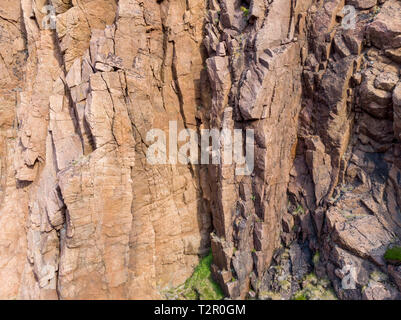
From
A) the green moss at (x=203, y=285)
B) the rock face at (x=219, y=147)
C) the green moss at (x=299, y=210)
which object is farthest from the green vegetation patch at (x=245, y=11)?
the green moss at (x=203, y=285)

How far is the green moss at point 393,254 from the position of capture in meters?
10.8

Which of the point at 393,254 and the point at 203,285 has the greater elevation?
the point at 393,254

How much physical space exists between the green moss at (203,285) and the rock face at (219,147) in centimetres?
104

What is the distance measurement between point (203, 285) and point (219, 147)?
30.4 feet

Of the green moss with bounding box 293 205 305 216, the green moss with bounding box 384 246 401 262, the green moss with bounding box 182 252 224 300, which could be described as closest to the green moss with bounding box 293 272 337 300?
the green moss with bounding box 384 246 401 262

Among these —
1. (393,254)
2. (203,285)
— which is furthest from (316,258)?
(203,285)

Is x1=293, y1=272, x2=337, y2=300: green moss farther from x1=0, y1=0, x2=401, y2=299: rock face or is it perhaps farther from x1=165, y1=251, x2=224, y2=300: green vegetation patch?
x1=165, y1=251, x2=224, y2=300: green vegetation patch

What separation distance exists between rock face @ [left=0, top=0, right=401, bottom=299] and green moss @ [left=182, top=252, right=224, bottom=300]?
3.41 feet

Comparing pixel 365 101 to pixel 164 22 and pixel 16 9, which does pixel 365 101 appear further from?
pixel 16 9

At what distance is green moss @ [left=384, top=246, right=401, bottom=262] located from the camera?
10797mm

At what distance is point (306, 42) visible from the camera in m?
14.0

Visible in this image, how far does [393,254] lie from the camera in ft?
35.8

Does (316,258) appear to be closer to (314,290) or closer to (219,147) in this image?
(314,290)

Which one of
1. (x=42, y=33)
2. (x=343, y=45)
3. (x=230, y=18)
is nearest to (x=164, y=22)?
(x=230, y=18)
